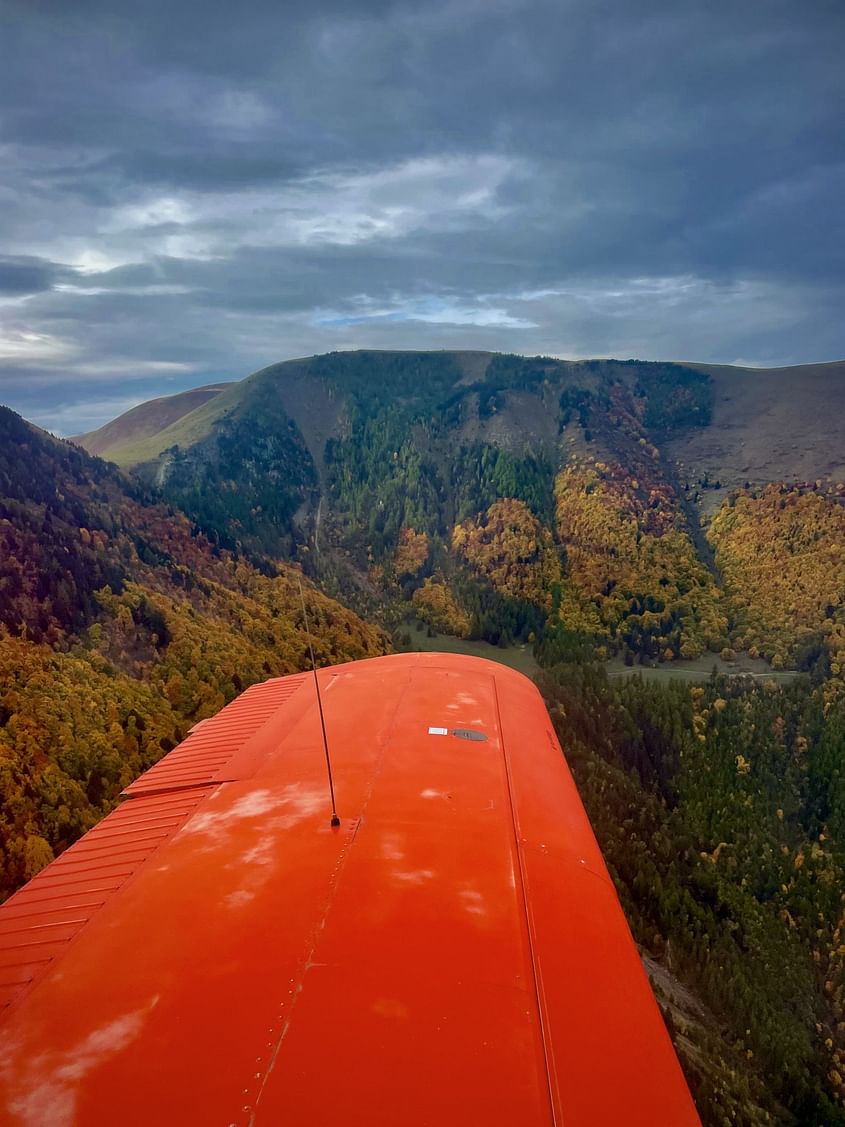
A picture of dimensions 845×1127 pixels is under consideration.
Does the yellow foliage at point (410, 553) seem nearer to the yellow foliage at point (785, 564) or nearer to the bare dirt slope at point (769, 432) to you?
the yellow foliage at point (785, 564)

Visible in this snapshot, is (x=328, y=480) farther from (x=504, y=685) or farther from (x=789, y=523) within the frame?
(x=504, y=685)

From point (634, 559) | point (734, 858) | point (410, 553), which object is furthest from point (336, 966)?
point (410, 553)

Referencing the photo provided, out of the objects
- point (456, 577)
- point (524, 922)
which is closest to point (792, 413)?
point (456, 577)

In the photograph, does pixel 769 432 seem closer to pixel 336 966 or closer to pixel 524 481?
pixel 524 481

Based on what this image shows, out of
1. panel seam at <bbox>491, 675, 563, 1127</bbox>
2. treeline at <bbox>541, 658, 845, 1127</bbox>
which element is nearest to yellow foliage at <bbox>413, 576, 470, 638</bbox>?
treeline at <bbox>541, 658, 845, 1127</bbox>

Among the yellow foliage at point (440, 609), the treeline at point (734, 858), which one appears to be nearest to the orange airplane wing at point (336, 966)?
the treeline at point (734, 858)

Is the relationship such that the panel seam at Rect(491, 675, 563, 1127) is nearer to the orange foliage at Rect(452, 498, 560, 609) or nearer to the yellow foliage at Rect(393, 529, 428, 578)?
the orange foliage at Rect(452, 498, 560, 609)
